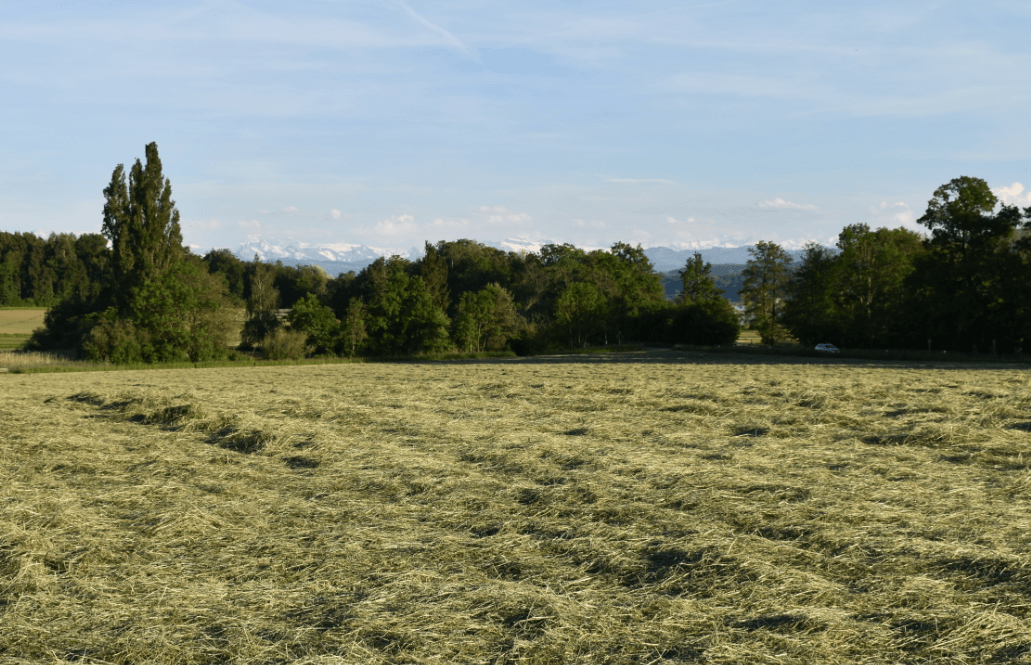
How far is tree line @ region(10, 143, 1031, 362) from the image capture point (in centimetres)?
3959

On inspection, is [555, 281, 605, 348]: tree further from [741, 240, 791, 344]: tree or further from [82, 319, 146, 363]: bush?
[82, 319, 146, 363]: bush

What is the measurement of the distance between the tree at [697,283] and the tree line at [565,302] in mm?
223

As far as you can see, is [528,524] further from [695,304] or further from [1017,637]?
[695,304]

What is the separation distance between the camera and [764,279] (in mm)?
76938

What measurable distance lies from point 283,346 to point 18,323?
48193mm

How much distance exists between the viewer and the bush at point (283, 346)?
47531 mm

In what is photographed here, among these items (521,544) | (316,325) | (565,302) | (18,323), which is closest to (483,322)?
(565,302)

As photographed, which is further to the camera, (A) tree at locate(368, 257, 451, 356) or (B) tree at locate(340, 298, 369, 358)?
(A) tree at locate(368, 257, 451, 356)

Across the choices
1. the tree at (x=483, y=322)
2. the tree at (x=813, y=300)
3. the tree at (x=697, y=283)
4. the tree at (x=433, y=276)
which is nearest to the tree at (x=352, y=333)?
the tree at (x=483, y=322)

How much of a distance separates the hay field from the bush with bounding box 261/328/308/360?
35.9 m

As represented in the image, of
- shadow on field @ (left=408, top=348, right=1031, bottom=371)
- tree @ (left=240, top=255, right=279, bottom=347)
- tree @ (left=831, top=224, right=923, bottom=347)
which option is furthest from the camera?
tree @ (left=240, top=255, right=279, bottom=347)

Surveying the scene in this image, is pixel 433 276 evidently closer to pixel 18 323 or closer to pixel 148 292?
pixel 148 292

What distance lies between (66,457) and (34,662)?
275 inches

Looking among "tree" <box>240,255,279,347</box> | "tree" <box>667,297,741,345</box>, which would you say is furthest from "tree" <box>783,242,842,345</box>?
"tree" <box>240,255,279,347</box>
